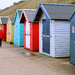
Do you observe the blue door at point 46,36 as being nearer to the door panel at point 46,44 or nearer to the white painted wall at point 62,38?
the door panel at point 46,44

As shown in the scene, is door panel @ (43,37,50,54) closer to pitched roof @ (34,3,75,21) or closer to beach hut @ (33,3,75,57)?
beach hut @ (33,3,75,57)

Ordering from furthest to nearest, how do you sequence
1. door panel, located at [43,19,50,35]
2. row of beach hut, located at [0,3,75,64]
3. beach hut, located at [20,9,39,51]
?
1. beach hut, located at [20,9,39,51]
2. door panel, located at [43,19,50,35]
3. row of beach hut, located at [0,3,75,64]

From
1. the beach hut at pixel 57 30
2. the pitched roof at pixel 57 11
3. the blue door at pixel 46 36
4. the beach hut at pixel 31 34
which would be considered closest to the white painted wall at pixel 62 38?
the beach hut at pixel 57 30

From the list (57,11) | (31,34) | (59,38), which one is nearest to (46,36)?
(59,38)

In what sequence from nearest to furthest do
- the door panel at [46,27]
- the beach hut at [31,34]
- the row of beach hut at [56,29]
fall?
the row of beach hut at [56,29]
the door panel at [46,27]
the beach hut at [31,34]

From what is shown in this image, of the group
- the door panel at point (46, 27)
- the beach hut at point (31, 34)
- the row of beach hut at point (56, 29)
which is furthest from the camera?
the beach hut at point (31, 34)

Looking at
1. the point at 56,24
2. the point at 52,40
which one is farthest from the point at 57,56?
the point at 56,24

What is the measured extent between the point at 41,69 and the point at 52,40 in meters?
4.13

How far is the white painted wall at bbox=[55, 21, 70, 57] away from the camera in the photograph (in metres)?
13.5

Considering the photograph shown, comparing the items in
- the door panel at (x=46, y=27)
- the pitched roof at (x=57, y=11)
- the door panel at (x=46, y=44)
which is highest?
the pitched roof at (x=57, y=11)

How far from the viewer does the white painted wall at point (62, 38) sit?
44.4 ft

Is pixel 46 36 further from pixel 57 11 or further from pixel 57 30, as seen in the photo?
pixel 57 11

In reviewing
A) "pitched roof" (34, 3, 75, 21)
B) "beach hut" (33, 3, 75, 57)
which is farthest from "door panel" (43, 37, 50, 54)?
"pitched roof" (34, 3, 75, 21)

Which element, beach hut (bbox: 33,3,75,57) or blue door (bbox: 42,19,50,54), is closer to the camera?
beach hut (bbox: 33,3,75,57)
